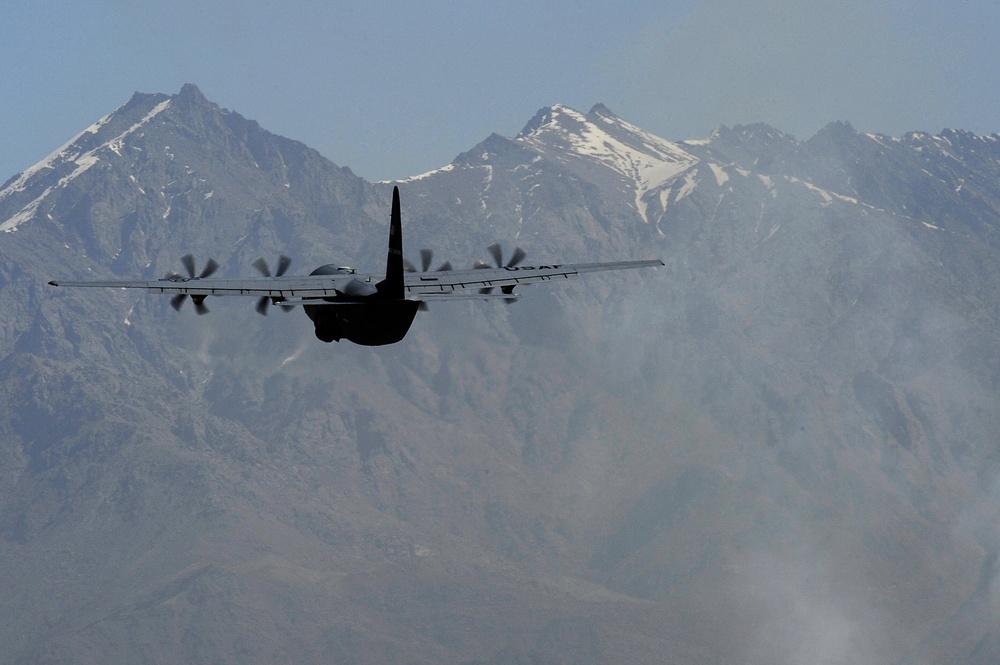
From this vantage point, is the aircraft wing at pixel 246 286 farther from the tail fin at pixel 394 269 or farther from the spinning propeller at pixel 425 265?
the spinning propeller at pixel 425 265

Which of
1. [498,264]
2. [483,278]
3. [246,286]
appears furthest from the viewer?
[498,264]

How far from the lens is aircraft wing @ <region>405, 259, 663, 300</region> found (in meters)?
68.4

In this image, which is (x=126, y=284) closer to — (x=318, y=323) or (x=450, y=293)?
(x=318, y=323)

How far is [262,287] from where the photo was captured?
65.9 metres

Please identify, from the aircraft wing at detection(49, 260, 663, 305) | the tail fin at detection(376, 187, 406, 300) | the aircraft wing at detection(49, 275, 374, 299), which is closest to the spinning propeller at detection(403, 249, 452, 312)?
the aircraft wing at detection(49, 260, 663, 305)

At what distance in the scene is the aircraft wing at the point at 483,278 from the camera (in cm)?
6844

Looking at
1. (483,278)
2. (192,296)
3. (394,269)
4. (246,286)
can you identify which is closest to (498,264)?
(483,278)

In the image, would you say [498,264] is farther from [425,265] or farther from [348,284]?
[348,284]

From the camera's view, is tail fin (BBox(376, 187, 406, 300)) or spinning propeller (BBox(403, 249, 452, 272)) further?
spinning propeller (BBox(403, 249, 452, 272))

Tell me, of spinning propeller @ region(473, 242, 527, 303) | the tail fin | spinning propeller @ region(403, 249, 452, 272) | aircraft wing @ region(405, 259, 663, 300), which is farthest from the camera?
spinning propeller @ region(403, 249, 452, 272)

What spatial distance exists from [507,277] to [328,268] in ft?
39.9

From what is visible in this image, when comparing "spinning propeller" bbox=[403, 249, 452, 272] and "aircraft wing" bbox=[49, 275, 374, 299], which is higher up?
"spinning propeller" bbox=[403, 249, 452, 272]

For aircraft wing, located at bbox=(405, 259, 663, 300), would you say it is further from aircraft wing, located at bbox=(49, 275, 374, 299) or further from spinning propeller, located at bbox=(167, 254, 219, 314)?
spinning propeller, located at bbox=(167, 254, 219, 314)

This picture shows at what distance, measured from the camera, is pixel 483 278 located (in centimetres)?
7169
